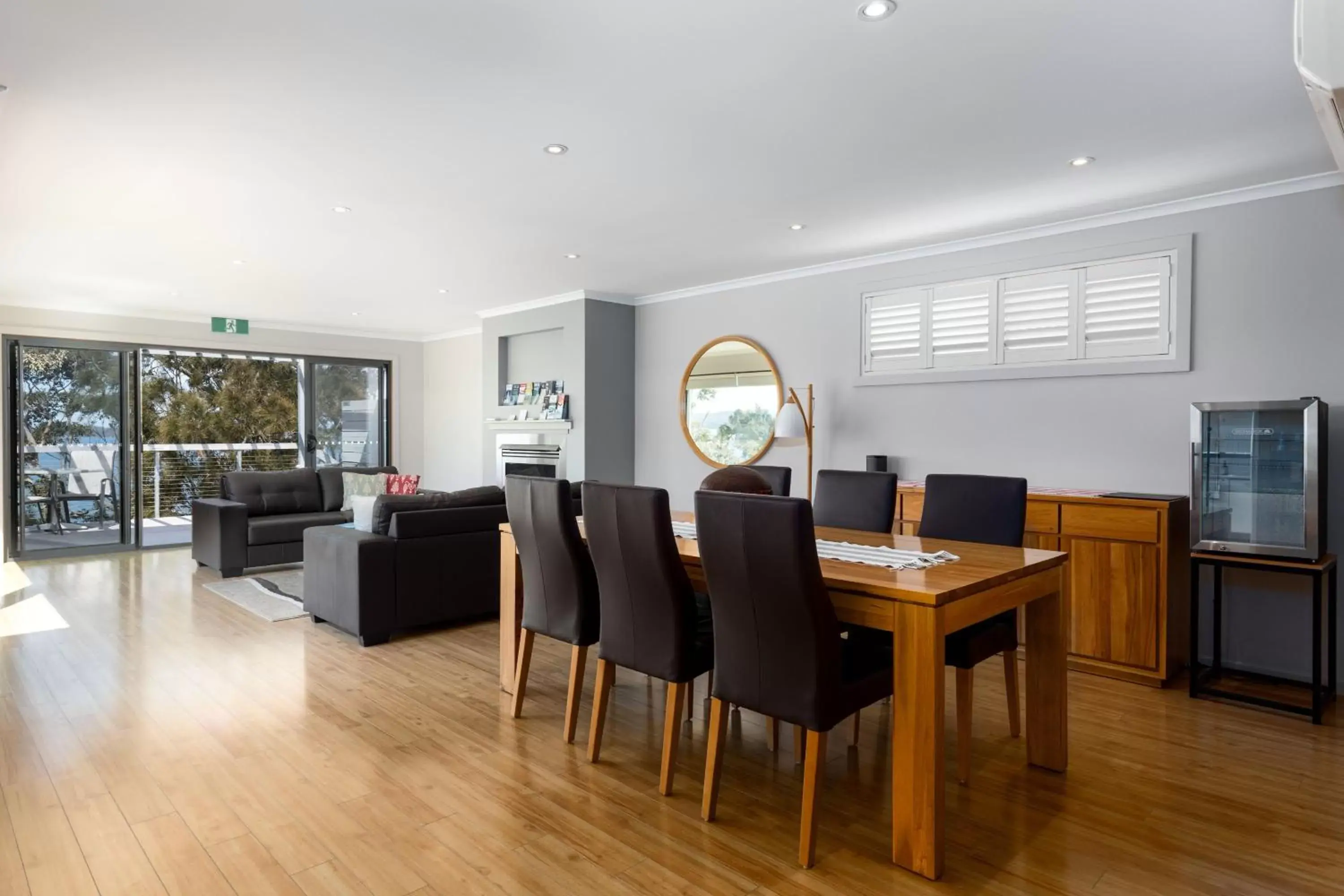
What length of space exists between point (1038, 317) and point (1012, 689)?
2424 millimetres

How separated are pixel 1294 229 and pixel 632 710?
13.0 feet

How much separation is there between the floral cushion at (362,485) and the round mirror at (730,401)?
10.4ft

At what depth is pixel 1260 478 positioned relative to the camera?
3619 millimetres

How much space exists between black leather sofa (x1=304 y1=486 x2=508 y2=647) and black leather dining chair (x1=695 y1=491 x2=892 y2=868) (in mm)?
2678

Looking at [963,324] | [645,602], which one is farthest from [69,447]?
[963,324]

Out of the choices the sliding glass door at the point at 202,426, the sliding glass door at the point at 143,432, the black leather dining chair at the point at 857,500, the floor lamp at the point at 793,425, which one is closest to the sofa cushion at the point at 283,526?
the sliding glass door at the point at 202,426

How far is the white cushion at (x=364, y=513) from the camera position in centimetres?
478

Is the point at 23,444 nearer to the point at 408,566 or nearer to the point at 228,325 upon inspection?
the point at 228,325

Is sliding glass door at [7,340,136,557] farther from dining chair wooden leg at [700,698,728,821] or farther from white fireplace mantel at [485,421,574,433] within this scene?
dining chair wooden leg at [700,698,728,821]

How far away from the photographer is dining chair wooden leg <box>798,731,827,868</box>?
2.19 metres

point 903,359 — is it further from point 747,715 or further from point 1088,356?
point 747,715

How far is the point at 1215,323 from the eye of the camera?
3.97m

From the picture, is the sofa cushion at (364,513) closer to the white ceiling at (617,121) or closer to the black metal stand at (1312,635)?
the white ceiling at (617,121)

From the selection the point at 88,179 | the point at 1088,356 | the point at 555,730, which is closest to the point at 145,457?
the point at 88,179
